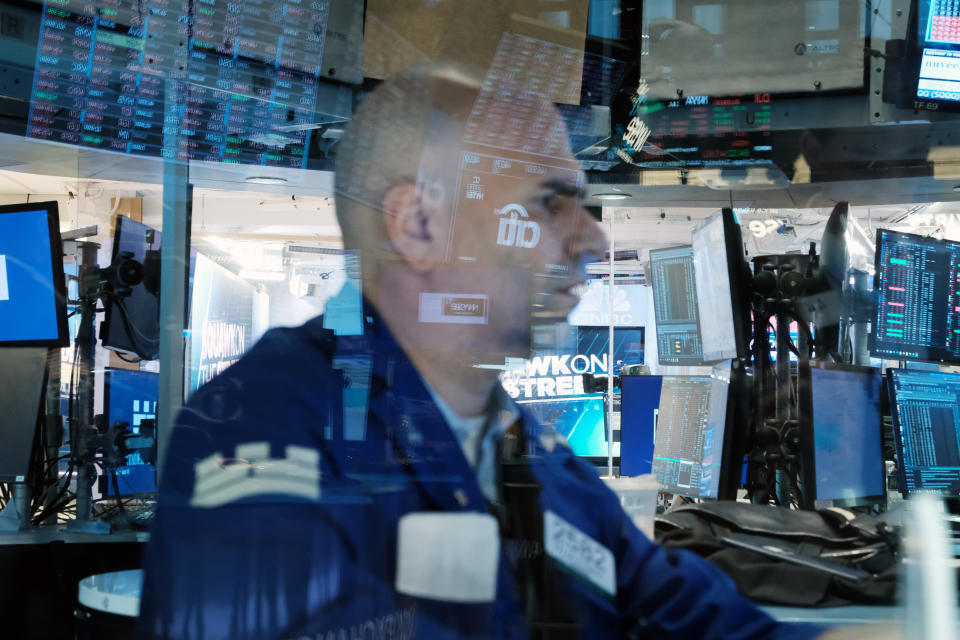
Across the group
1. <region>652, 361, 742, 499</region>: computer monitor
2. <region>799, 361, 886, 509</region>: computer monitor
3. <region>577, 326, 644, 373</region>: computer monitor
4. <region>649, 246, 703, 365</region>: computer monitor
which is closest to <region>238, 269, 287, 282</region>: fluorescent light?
<region>577, 326, 644, 373</region>: computer monitor

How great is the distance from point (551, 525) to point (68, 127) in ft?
3.59

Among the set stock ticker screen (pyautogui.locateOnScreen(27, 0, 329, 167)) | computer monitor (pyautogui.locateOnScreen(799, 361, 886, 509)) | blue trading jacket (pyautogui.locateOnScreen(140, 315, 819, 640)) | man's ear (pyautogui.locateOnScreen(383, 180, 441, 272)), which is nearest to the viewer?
blue trading jacket (pyautogui.locateOnScreen(140, 315, 819, 640))

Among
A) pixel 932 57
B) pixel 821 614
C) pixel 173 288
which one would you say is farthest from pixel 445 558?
pixel 932 57

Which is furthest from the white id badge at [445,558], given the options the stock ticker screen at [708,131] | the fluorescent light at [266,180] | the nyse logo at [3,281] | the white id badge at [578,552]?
the stock ticker screen at [708,131]

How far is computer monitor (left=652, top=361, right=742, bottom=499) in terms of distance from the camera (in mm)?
1904

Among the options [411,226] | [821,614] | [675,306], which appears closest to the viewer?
[411,226]

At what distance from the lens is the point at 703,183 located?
2398mm

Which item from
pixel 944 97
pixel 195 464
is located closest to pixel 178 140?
pixel 195 464

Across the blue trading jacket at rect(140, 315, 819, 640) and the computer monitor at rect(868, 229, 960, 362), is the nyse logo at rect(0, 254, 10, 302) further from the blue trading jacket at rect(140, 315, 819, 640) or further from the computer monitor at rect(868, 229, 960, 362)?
the computer monitor at rect(868, 229, 960, 362)

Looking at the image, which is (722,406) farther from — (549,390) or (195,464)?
(195,464)

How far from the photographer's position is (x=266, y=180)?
1.44 metres

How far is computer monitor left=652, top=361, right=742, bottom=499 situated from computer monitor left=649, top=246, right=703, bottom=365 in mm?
90

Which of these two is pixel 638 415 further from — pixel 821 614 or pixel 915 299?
pixel 821 614

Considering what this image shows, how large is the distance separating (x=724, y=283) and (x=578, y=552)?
52.9 inches
